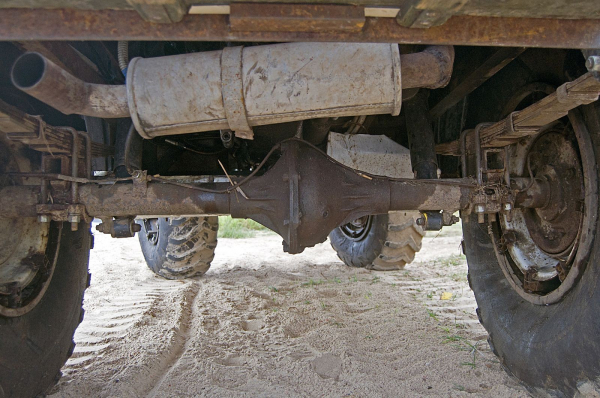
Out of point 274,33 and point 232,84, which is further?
point 232,84

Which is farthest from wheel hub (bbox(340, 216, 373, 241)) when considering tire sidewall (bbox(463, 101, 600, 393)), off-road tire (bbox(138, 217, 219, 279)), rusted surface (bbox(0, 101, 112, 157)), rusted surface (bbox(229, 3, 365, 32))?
rusted surface (bbox(229, 3, 365, 32))

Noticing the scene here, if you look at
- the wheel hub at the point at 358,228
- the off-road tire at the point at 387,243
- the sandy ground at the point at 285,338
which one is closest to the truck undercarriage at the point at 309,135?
the sandy ground at the point at 285,338

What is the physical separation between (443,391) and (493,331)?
18.2 inches

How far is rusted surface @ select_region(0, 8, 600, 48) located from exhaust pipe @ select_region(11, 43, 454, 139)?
27cm

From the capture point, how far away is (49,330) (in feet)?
6.14

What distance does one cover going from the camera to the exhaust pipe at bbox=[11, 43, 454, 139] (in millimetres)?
1373

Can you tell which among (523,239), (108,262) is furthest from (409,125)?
(108,262)

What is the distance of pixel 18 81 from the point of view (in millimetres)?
1192

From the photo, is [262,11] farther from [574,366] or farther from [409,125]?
[574,366]

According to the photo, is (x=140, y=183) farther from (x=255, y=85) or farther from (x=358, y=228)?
(x=358, y=228)

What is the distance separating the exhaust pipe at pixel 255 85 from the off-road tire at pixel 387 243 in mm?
2398

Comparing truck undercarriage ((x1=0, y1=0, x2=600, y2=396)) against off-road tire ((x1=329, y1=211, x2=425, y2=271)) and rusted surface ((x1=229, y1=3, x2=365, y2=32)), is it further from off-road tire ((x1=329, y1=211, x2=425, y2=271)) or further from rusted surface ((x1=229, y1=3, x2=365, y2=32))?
off-road tire ((x1=329, y1=211, x2=425, y2=271))

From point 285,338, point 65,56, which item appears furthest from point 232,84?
point 285,338

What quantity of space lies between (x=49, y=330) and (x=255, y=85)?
4.98 feet
